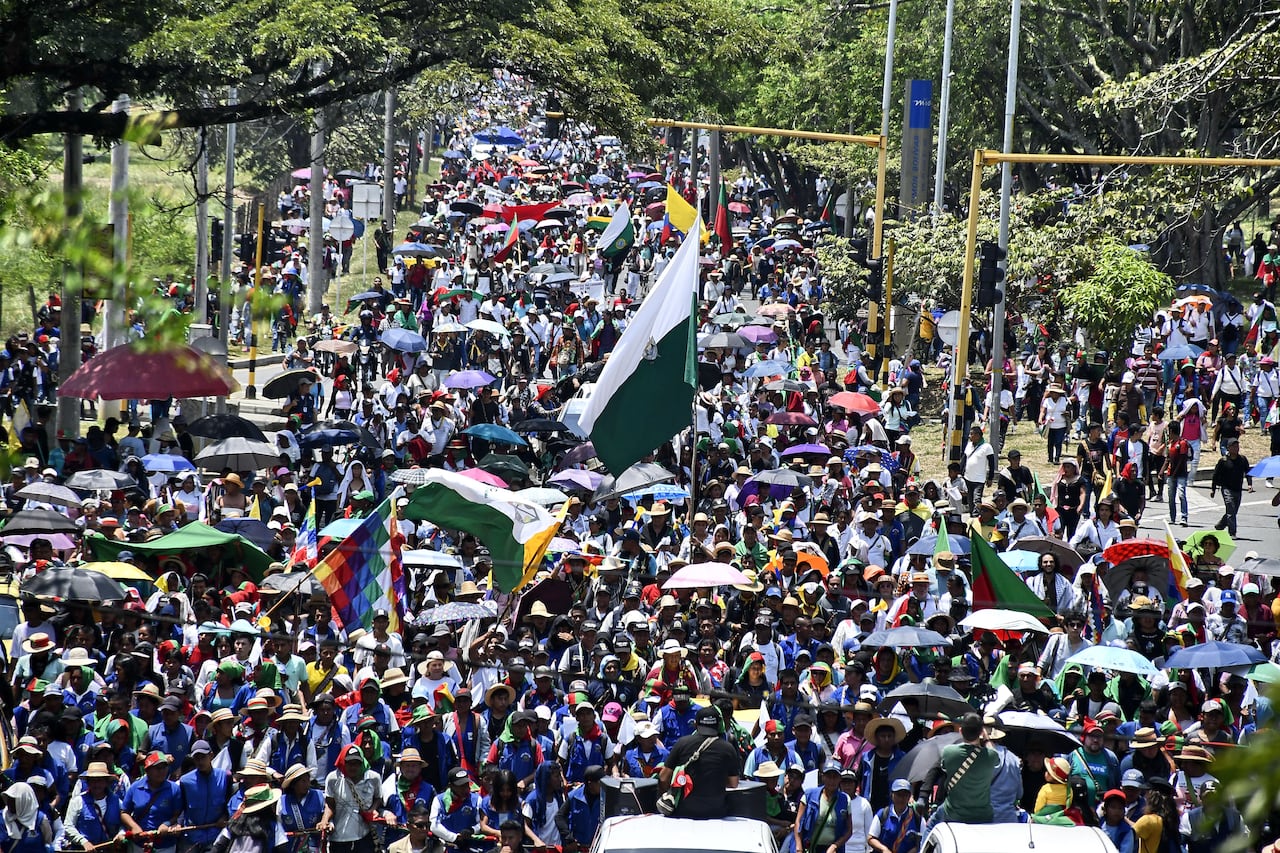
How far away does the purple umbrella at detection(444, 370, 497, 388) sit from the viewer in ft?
79.5

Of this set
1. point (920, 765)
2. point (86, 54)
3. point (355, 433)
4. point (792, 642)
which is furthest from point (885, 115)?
point (920, 765)

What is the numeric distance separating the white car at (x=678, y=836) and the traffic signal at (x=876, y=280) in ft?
73.5

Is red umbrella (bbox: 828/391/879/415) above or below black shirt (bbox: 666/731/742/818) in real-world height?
above

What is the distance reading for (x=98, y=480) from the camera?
18312mm

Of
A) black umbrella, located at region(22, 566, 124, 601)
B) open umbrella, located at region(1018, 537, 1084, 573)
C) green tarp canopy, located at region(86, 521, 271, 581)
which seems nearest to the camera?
black umbrella, located at region(22, 566, 124, 601)

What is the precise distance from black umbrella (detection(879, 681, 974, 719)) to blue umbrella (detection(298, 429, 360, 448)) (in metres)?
10.3

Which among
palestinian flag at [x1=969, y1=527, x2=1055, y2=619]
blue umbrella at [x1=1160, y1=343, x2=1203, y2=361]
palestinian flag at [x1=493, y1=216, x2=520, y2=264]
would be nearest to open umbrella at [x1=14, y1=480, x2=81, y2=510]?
palestinian flag at [x1=969, y1=527, x2=1055, y2=619]

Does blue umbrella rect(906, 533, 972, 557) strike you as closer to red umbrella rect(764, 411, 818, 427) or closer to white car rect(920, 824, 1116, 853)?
white car rect(920, 824, 1116, 853)

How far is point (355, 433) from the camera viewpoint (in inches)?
853

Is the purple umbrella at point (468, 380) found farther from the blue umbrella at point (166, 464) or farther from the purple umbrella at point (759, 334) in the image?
the purple umbrella at point (759, 334)

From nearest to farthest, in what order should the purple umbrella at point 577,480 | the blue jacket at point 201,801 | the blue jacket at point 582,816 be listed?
the blue jacket at point 201,801, the blue jacket at point 582,816, the purple umbrella at point 577,480

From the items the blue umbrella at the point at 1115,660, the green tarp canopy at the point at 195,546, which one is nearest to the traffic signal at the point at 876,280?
the green tarp canopy at the point at 195,546

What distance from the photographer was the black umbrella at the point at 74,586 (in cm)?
1359

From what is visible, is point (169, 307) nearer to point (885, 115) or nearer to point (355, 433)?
point (355, 433)
